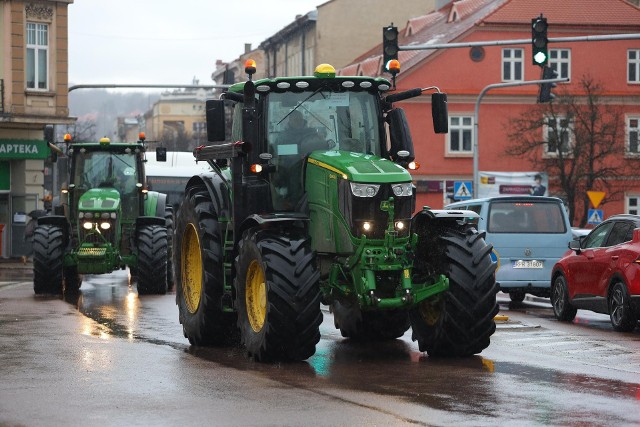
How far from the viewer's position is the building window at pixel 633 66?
203 feet

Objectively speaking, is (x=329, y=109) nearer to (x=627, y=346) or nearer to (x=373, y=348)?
(x=373, y=348)

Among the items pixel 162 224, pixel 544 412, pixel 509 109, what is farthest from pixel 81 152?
pixel 509 109

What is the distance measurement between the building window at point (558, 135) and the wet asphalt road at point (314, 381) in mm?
35793

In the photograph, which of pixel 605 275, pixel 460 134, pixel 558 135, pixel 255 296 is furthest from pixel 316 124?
pixel 460 134

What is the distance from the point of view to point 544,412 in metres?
9.41

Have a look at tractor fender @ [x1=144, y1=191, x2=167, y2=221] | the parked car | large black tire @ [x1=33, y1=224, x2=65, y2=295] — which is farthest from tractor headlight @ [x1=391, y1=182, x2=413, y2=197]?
tractor fender @ [x1=144, y1=191, x2=167, y2=221]

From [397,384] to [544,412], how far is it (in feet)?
6.09

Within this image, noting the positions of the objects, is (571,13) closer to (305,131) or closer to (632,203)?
(632,203)

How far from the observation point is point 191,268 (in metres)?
15.6

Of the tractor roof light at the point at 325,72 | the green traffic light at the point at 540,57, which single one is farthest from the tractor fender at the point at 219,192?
the green traffic light at the point at 540,57

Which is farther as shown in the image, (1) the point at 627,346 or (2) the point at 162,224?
(2) the point at 162,224

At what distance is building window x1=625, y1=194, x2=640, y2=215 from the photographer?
59.8 m

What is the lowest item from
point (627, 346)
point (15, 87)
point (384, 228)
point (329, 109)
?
point (627, 346)

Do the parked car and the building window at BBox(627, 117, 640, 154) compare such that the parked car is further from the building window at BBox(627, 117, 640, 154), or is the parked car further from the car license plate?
the building window at BBox(627, 117, 640, 154)
